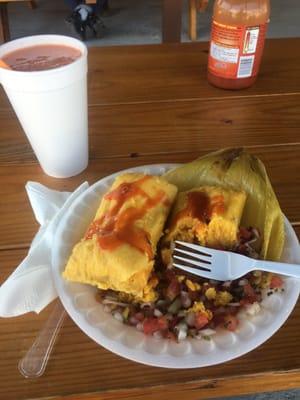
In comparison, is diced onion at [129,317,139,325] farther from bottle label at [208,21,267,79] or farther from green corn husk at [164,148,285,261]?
bottle label at [208,21,267,79]

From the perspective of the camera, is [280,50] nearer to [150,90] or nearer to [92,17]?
[150,90]

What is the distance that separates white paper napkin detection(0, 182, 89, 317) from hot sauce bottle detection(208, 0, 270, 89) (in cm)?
48

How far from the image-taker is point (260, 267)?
0.58 m

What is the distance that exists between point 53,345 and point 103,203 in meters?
0.19

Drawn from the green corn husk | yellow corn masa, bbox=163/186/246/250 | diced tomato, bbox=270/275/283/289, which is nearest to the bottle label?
the green corn husk

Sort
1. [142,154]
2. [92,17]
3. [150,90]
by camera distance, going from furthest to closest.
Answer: [92,17] → [150,90] → [142,154]

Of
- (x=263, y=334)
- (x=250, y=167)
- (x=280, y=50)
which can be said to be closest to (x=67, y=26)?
(x=280, y=50)

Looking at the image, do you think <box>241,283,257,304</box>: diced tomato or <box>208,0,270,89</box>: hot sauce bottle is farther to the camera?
<box>208,0,270,89</box>: hot sauce bottle

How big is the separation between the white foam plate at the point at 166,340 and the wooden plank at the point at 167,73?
532mm

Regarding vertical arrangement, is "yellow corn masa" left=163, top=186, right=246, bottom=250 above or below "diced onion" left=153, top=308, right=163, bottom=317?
above

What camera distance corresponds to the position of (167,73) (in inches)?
44.0

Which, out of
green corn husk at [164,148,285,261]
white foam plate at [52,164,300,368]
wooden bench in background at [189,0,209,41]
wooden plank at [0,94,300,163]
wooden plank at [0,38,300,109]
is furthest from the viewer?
wooden bench in background at [189,0,209,41]

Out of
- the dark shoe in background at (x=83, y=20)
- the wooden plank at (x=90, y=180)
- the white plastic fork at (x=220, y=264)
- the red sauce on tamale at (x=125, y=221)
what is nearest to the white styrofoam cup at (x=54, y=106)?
the wooden plank at (x=90, y=180)

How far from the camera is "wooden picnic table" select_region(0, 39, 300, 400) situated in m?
0.54
